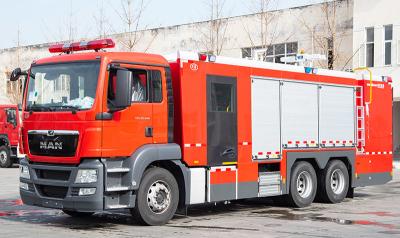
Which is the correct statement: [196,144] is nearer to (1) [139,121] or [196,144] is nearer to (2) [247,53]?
(1) [139,121]

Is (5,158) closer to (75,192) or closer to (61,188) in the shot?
(61,188)

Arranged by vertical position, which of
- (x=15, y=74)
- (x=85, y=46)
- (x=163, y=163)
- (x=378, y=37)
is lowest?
(x=163, y=163)

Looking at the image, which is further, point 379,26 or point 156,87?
point 379,26

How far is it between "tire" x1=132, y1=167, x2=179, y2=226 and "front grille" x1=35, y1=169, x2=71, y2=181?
122 cm

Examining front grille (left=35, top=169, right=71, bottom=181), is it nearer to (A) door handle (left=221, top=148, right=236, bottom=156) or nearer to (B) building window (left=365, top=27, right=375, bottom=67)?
(A) door handle (left=221, top=148, right=236, bottom=156)

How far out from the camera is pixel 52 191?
426 inches

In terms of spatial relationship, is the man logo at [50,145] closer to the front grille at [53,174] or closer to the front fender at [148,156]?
the front grille at [53,174]

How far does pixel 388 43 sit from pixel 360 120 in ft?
53.1

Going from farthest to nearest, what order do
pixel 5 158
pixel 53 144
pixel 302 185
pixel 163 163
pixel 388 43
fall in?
1. pixel 388 43
2. pixel 5 158
3. pixel 302 185
4. pixel 163 163
5. pixel 53 144

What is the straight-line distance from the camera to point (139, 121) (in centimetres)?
1083

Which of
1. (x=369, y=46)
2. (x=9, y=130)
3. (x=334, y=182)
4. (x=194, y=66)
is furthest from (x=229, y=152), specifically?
(x=369, y=46)

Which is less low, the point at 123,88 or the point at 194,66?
the point at 194,66

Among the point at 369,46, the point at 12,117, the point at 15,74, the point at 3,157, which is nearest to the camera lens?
the point at 15,74

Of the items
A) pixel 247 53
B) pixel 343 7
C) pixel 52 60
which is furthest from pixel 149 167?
pixel 247 53
